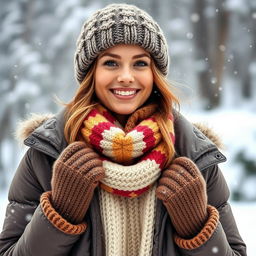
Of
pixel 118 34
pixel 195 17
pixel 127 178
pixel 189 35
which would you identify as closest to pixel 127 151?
pixel 127 178

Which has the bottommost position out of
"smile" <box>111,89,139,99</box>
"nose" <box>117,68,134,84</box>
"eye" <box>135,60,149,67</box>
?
"smile" <box>111,89,139,99</box>

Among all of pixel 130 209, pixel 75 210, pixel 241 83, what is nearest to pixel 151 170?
pixel 130 209

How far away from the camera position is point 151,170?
2.02m

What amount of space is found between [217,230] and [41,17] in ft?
38.8

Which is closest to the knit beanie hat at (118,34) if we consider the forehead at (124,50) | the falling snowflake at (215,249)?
the forehead at (124,50)

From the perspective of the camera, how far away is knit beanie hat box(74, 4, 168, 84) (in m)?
2.06

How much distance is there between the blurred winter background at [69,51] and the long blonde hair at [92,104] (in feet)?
19.5

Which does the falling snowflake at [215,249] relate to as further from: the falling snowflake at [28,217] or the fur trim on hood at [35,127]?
the falling snowflake at [28,217]

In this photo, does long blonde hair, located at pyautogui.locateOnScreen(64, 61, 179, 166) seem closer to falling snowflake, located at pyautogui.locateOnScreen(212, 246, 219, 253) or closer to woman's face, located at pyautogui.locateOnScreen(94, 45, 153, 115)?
woman's face, located at pyautogui.locateOnScreen(94, 45, 153, 115)

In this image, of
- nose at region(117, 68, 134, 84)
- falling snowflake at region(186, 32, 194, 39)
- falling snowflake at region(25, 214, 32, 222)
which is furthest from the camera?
falling snowflake at region(186, 32, 194, 39)

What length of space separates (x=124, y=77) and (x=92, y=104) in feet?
0.75

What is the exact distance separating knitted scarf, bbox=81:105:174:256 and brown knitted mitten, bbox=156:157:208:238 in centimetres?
11

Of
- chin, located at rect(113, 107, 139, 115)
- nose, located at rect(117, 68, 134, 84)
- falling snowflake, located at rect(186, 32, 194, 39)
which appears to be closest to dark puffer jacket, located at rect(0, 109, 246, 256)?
chin, located at rect(113, 107, 139, 115)

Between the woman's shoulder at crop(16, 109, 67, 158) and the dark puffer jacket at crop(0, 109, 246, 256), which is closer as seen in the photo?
the dark puffer jacket at crop(0, 109, 246, 256)
